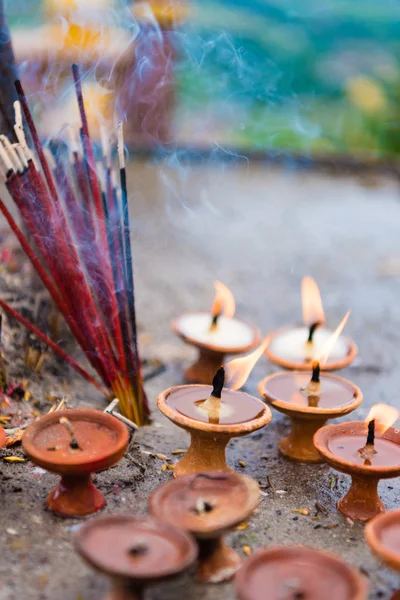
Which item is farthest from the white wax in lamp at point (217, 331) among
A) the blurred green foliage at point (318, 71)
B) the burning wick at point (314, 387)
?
the blurred green foliage at point (318, 71)

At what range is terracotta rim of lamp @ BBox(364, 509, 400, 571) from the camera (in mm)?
1922

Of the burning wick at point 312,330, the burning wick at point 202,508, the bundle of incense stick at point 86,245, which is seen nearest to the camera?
the burning wick at point 202,508

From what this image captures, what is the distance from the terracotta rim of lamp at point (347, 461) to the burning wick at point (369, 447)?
86 millimetres

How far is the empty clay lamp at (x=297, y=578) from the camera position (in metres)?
1.86

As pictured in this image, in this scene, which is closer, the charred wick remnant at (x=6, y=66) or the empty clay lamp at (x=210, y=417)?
the empty clay lamp at (x=210, y=417)

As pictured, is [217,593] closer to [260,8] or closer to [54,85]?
[54,85]

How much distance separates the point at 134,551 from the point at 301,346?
5.70 ft

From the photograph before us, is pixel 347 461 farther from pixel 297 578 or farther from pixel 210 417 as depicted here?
pixel 297 578

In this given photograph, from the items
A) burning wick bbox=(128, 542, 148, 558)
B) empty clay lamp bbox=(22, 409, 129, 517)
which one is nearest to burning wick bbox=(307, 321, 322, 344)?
empty clay lamp bbox=(22, 409, 129, 517)

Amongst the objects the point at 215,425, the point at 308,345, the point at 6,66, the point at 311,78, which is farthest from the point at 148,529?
the point at 311,78

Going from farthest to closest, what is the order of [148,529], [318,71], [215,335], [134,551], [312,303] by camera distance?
[318,71] < [215,335] < [312,303] < [148,529] < [134,551]

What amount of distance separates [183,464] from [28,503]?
0.57m

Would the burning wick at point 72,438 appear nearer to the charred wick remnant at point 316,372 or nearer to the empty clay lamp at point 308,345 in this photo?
the charred wick remnant at point 316,372

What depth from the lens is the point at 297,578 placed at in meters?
1.92
